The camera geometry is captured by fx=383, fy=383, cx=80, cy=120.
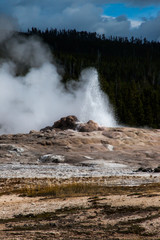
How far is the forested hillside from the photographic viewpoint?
→ 96438 millimetres

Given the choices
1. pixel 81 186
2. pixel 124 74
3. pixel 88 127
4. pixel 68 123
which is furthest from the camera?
pixel 124 74

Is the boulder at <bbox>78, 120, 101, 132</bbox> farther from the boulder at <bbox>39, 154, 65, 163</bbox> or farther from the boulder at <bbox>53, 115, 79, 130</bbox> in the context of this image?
the boulder at <bbox>39, 154, 65, 163</bbox>

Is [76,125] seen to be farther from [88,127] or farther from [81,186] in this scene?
[81,186]

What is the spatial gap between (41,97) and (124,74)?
53.4 meters

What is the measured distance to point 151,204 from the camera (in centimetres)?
1670

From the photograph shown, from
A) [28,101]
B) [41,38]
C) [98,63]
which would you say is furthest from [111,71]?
[41,38]

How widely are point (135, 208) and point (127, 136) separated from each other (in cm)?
4321

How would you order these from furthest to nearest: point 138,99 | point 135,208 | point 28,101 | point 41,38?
1. point 41,38
2. point 28,101
3. point 138,99
4. point 135,208

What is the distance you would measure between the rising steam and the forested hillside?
730 cm

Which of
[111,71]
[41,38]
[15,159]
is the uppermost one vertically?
[41,38]

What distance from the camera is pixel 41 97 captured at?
106 metres

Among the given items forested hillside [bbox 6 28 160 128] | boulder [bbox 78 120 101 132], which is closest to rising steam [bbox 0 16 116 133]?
forested hillside [bbox 6 28 160 128]

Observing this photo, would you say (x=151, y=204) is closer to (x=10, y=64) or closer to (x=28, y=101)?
(x=28, y=101)

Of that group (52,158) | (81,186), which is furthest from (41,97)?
(81,186)
